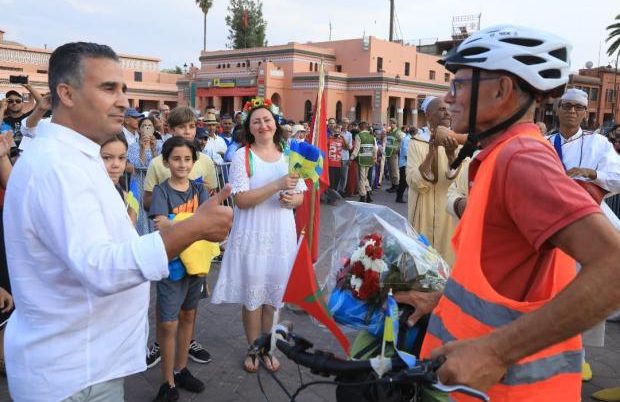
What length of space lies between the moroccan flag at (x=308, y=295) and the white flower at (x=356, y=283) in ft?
0.60

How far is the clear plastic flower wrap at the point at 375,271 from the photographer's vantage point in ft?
7.00

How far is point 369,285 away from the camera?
83.6 inches

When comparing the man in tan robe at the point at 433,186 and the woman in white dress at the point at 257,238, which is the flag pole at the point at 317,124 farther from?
the man in tan robe at the point at 433,186

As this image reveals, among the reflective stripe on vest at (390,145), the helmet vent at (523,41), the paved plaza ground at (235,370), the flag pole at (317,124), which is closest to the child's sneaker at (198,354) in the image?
the paved plaza ground at (235,370)

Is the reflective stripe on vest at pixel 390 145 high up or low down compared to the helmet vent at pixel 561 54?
down

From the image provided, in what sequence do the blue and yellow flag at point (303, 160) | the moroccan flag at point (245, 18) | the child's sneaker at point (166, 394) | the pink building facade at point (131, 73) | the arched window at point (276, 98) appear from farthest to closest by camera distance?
the moroccan flag at point (245, 18), the arched window at point (276, 98), the pink building facade at point (131, 73), the blue and yellow flag at point (303, 160), the child's sneaker at point (166, 394)

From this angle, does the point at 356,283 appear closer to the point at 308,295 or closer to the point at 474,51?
the point at 308,295

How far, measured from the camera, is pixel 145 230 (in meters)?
6.12

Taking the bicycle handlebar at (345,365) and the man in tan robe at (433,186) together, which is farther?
the man in tan robe at (433,186)

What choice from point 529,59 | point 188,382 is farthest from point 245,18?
point 529,59

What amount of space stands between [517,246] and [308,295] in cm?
112

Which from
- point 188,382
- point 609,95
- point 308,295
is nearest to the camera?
point 308,295

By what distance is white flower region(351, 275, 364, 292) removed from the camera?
84.1 inches

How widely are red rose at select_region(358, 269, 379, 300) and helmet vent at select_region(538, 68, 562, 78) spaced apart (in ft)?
3.36
